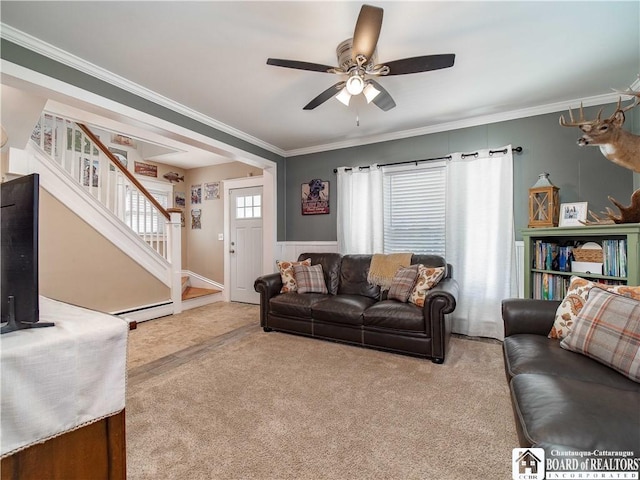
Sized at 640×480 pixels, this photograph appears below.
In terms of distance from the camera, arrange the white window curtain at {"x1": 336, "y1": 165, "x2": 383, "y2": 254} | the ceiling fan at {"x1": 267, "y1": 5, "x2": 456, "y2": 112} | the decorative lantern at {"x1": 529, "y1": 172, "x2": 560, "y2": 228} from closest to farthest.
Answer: the ceiling fan at {"x1": 267, "y1": 5, "x2": 456, "y2": 112} < the decorative lantern at {"x1": 529, "y1": 172, "x2": 560, "y2": 228} < the white window curtain at {"x1": 336, "y1": 165, "x2": 383, "y2": 254}

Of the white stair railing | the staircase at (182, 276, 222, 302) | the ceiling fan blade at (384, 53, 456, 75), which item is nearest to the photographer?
the ceiling fan blade at (384, 53, 456, 75)

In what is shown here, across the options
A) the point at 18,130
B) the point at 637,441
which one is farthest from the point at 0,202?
the point at 18,130

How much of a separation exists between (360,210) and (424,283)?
4.78 ft

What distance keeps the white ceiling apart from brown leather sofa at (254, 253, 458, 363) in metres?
1.83

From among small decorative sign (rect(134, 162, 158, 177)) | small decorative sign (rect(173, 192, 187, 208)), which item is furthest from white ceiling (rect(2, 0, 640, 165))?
small decorative sign (rect(173, 192, 187, 208))

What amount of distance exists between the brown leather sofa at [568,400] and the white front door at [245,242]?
404cm

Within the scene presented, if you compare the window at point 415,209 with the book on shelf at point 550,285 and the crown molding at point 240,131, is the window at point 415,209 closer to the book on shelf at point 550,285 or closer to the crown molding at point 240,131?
the crown molding at point 240,131

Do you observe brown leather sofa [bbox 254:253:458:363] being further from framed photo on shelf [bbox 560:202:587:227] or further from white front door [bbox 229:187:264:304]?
white front door [bbox 229:187:264:304]

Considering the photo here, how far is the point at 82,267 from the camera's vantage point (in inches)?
141

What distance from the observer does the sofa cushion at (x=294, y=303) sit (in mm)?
3271

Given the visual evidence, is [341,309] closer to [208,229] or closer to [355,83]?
[355,83]

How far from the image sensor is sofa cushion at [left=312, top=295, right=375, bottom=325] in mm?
2996

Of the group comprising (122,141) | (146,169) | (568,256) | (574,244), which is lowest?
(568,256)
